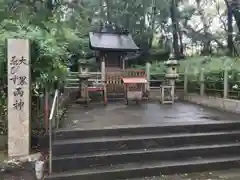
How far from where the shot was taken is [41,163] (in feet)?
12.8

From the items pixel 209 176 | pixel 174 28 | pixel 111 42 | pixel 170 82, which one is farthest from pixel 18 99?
pixel 174 28

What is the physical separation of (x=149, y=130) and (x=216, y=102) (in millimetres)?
3948

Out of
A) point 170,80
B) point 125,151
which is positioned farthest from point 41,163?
point 170,80

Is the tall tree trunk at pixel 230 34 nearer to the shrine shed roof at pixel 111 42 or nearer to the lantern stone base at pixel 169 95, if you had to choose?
the shrine shed roof at pixel 111 42

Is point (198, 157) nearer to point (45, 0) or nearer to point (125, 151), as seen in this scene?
point (125, 151)

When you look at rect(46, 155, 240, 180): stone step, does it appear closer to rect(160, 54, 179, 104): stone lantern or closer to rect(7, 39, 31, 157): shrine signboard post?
rect(7, 39, 31, 157): shrine signboard post

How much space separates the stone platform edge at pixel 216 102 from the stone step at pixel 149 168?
2721 millimetres

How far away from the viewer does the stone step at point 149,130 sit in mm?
4543

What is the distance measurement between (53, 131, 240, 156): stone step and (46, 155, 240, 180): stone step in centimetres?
36

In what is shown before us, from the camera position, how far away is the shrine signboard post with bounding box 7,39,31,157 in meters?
4.21

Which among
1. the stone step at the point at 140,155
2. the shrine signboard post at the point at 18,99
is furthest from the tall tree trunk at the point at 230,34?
the shrine signboard post at the point at 18,99

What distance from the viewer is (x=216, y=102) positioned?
7.98 metres

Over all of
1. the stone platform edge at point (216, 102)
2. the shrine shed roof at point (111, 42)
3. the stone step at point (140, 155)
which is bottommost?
the stone step at point (140, 155)

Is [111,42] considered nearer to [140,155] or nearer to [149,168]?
[140,155]
